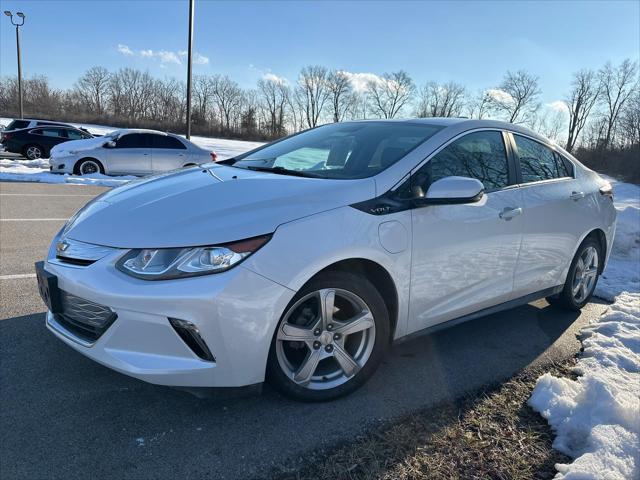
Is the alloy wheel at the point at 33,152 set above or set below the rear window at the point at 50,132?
below

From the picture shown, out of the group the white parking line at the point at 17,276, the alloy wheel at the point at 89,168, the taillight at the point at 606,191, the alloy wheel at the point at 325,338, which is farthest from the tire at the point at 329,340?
the alloy wheel at the point at 89,168

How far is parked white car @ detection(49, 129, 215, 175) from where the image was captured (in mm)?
13203

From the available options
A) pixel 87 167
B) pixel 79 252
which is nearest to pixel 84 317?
pixel 79 252

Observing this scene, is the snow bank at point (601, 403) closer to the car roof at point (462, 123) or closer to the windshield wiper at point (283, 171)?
the car roof at point (462, 123)

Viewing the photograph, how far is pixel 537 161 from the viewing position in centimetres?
381

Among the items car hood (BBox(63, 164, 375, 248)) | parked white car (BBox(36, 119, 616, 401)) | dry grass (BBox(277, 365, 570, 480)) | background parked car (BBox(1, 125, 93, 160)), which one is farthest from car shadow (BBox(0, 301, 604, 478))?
background parked car (BBox(1, 125, 93, 160))

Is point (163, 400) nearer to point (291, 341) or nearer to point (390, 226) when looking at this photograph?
point (291, 341)

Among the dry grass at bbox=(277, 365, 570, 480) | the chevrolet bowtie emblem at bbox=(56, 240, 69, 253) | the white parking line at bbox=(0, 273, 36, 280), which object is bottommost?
the white parking line at bbox=(0, 273, 36, 280)

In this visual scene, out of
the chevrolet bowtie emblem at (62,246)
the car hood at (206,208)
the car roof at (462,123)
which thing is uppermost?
the car roof at (462,123)

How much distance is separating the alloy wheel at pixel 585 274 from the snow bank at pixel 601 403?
29cm

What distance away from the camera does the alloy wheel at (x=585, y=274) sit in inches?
169

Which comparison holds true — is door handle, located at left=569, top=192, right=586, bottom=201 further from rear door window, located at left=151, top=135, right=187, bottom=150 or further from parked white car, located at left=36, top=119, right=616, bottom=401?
rear door window, located at left=151, top=135, right=187, bottom=150

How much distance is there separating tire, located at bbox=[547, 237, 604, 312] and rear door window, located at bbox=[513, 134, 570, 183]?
774mm

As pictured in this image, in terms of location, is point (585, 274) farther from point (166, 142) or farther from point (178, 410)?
point (166, 142)
